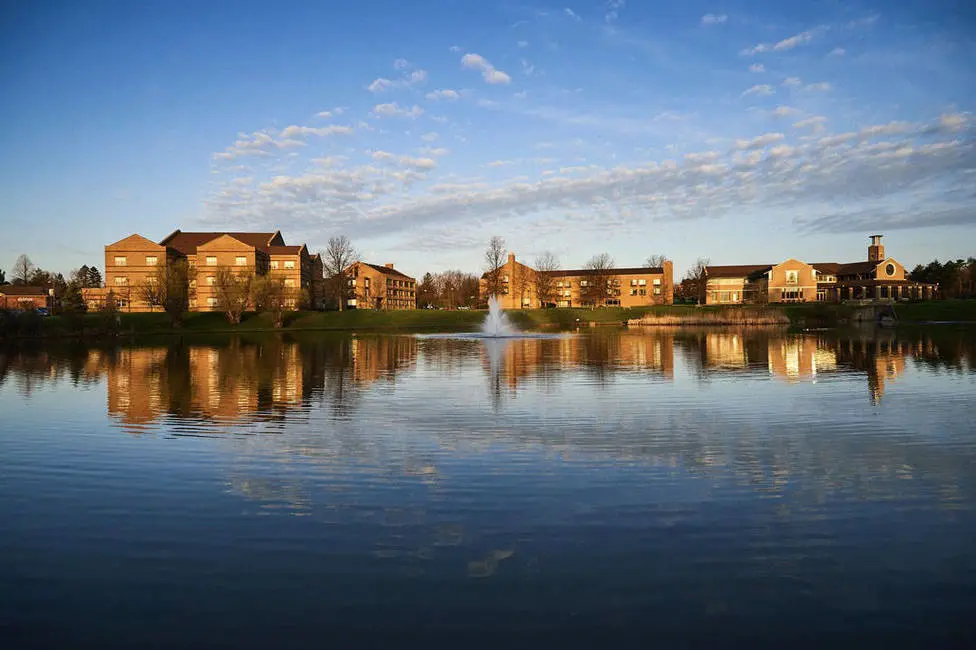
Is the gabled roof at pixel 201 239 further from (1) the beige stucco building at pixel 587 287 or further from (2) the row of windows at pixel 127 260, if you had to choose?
(1) the beige stucco building at pixel 587 287

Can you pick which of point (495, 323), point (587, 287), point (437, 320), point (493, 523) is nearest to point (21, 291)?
point (437, 320)

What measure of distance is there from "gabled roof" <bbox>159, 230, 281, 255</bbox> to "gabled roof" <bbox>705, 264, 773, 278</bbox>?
96.4 metres

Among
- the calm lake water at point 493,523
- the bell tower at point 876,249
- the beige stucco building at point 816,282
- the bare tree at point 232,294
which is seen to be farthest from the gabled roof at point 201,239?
the bell tower at point 876,249

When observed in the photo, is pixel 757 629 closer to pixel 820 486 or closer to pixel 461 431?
pixel 820 486

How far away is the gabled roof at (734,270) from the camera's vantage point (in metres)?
144

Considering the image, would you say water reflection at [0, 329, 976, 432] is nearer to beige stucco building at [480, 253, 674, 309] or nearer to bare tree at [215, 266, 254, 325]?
bare tree at [215, 266, 254, 325]

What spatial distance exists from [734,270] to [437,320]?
262ft

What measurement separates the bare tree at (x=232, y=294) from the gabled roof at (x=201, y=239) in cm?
2590

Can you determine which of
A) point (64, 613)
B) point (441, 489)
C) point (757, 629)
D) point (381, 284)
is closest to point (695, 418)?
point (441, 489)

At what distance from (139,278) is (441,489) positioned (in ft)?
367

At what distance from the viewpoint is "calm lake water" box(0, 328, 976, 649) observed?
648cm

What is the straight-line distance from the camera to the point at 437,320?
101938mm

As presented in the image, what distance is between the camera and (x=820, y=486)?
10961 mm

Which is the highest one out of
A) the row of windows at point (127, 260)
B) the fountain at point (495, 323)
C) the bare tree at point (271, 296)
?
the row of windows at point (127, 260)
